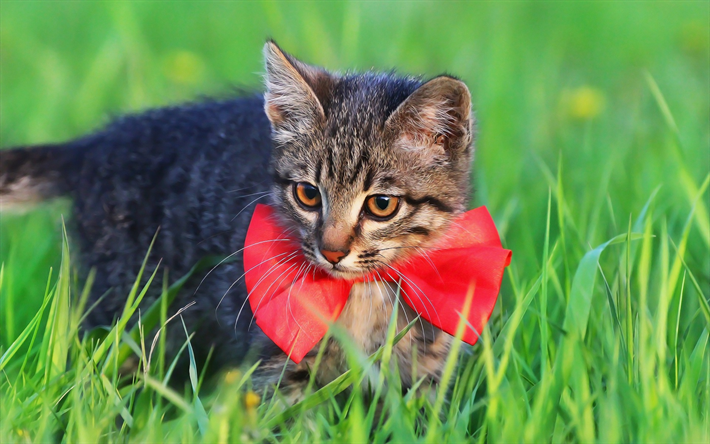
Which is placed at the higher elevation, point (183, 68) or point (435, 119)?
point (183, 68)

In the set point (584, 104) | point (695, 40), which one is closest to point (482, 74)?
point (584, 104)

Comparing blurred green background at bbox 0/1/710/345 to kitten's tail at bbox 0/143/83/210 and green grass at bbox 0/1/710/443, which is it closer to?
green grass at bbox 0/1/710/443

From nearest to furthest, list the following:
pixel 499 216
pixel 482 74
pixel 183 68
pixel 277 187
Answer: pixel 277 187
pixel 499 216
pixel 482 74
pixel 183 68

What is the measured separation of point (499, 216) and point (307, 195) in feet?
5.11

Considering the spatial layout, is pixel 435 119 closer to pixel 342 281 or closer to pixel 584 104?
pixel 342 281

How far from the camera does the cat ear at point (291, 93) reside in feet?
8.44

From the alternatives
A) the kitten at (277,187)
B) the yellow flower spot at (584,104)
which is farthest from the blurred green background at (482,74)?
the kitten at (277,187)

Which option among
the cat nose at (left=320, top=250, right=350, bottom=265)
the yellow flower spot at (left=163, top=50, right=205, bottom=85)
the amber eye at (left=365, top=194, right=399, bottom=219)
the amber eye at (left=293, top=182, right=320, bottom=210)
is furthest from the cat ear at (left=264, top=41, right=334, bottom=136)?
the yellow flower spot at (left=163, top=50, right=205, bottom=85)

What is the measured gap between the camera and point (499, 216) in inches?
149

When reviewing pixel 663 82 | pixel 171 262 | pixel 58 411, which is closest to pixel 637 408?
pixel 58 411

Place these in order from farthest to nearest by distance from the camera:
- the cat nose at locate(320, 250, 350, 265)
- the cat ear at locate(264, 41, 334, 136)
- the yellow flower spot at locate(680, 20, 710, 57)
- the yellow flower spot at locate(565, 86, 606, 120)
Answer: the yellow flower spot at locate(680, 20, 710, 57) < the yellow flower spot at locate(565, 86, 606, 120) < the cat ear at locate(264, 41, 334, 136) < the cat nose at locate(320, 250, 350, 265)

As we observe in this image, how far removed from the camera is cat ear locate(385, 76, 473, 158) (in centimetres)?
235

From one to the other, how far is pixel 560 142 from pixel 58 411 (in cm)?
365

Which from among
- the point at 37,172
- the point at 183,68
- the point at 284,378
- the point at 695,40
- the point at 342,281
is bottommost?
the point at 284,378
